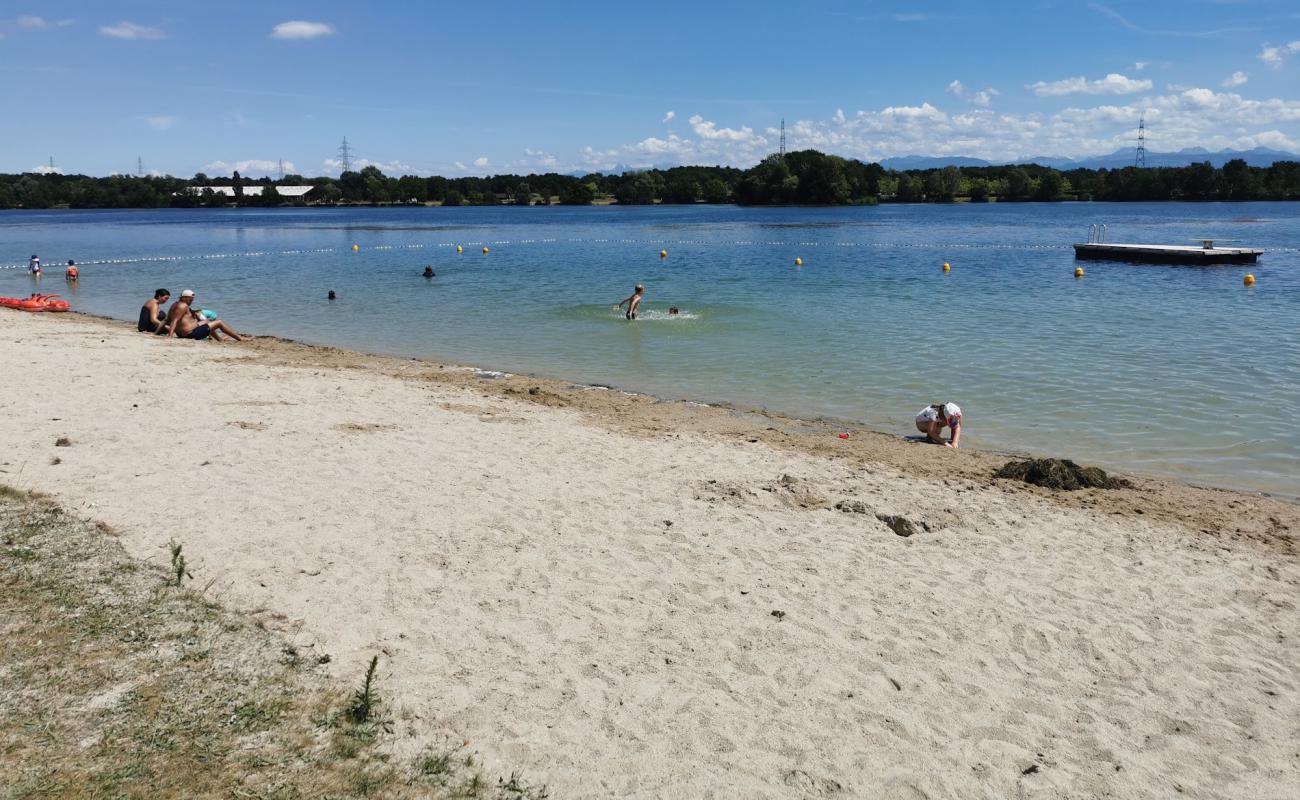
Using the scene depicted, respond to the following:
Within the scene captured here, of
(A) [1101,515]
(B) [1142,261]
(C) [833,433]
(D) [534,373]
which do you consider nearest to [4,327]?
(D) [534,373]

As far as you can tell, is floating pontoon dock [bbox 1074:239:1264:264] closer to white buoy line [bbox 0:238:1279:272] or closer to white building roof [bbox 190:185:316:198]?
white buoy line [bbox 0:238:1279:272]

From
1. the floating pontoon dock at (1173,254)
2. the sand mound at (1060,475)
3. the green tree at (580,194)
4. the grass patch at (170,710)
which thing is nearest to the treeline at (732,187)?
the green tree at (580,194)

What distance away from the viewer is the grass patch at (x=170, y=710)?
3.88 metres

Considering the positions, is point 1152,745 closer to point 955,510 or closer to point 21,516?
point 955,510

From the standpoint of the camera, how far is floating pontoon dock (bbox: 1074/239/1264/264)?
3697 centimetres

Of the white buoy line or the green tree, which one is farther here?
the green tree

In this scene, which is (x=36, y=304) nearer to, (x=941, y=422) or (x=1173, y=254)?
(x=941, y=422)

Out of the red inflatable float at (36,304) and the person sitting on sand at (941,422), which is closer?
the person sitting on sand at (941,422)

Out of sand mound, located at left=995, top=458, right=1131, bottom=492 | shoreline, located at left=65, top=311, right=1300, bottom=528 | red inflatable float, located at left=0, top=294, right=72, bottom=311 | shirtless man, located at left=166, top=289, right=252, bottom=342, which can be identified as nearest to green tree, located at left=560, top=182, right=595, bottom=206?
red inflatable float, located at left=0, top=294, right=72, bottom=311

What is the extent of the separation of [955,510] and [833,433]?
3.82m

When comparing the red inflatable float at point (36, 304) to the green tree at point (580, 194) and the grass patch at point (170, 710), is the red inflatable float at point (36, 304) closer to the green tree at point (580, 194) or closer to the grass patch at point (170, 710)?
the grass patch at point (170, 710)

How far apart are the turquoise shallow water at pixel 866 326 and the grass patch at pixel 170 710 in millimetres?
9533

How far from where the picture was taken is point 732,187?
164 meters

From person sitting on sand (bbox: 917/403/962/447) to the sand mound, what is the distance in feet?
5.66
